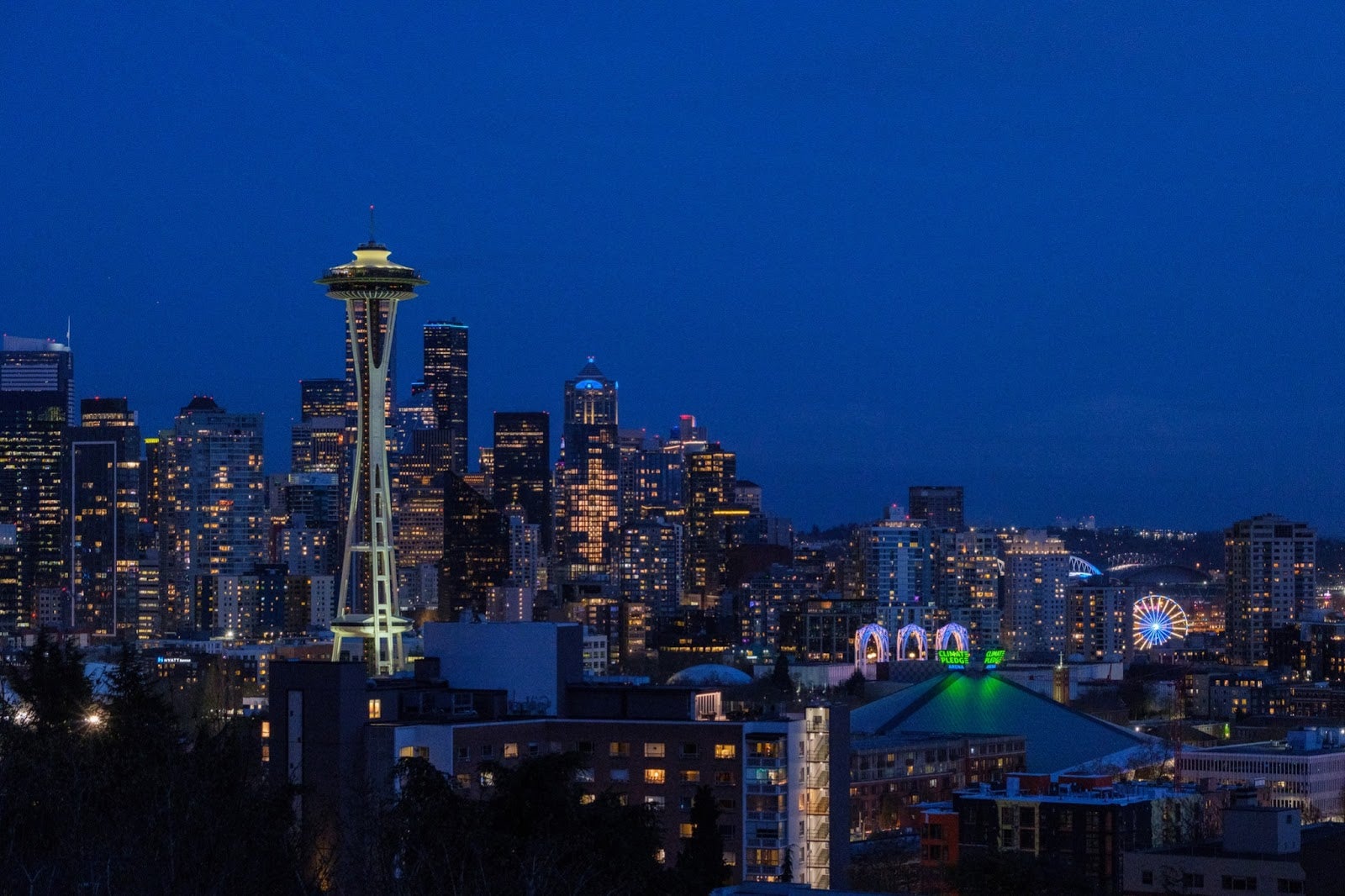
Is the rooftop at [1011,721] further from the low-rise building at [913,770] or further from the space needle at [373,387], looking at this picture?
the space needle at [373,387]

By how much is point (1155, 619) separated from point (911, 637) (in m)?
27.1

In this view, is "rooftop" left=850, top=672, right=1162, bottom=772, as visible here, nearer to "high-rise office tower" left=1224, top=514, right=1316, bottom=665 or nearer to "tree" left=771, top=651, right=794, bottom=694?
"tree" left=771, top=651, right=794, bottom=694

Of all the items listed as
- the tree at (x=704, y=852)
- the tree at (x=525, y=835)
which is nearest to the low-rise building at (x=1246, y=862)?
the tree at (x=704, y=852)

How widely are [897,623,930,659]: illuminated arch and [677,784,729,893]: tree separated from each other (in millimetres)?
111238

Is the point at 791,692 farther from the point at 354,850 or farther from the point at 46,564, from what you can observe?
the point at 354,850

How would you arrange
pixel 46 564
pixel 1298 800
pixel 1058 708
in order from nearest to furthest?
pixel 1298 800
pixel 1058 708
pixel 46 564

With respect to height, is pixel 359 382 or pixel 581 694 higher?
pixel 359 382

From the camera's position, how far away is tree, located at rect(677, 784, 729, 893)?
4074 centimetres

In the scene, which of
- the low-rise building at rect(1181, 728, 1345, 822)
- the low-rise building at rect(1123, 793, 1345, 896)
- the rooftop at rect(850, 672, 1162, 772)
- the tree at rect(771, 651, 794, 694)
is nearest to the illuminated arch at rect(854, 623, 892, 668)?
the tree at rect(771, 651, 794, 694)

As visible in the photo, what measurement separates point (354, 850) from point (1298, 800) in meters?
64.4

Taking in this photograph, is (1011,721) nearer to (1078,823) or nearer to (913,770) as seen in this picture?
(913,770)

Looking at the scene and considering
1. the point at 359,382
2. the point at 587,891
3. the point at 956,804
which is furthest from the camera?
the point at 359,382

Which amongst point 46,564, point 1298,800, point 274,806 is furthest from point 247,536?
point 274,806

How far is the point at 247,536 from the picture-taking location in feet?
650
